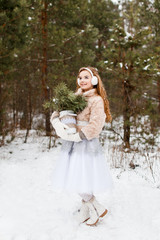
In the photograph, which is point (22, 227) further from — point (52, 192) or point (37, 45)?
point (37, 45)

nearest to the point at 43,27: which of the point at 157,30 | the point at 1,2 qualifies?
the point at 1,2

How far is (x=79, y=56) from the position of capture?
31.7ft

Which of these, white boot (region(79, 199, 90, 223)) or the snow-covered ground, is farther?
white boot (region(79, 199, 90, 223))

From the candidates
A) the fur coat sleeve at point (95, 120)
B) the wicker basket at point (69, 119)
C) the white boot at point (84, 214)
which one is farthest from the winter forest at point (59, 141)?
the fur coat sleeve at point (95, 120)

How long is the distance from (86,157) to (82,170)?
173 mm

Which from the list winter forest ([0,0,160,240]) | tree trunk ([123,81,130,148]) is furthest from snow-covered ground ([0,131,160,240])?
tree trunk ([123,81,130,148])

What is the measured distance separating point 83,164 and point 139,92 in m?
5.07

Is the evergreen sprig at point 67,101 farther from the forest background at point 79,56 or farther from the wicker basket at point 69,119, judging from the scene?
the forest background at point 79,56

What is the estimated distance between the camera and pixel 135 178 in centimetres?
461

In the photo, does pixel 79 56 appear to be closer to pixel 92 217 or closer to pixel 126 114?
pixel 126 114

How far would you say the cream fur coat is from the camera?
267 cm

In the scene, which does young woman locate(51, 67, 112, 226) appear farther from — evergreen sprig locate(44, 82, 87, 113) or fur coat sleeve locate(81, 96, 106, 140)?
evergreen sprig locate(44, 82, 87, 113)

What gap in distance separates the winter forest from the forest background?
0.04 m

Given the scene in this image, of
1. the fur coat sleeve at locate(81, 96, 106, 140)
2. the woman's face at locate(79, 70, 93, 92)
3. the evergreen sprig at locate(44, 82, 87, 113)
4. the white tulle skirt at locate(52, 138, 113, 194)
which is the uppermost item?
the woman's face at locate(79, 70, 93, 92)
